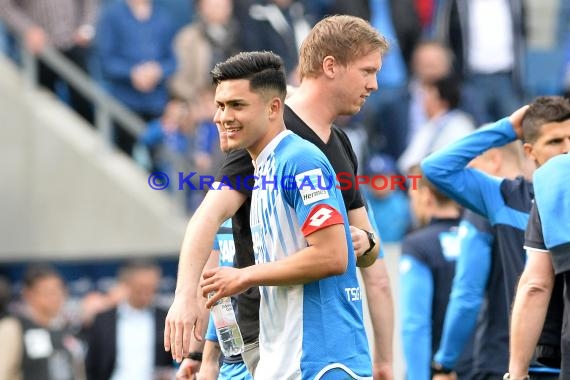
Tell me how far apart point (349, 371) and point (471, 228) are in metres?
2.19

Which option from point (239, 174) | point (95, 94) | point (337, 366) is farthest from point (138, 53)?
point (337, 366)

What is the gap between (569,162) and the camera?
17.7ft

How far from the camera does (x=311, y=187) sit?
483 cm

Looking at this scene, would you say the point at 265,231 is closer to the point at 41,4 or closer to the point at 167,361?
the point at 167,361

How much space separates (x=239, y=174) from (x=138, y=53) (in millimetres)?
8095

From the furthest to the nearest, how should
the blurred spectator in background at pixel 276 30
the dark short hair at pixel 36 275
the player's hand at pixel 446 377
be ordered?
the blurred spectator in background at pixel 276 30, the dark short hair at pixel 36 275, the player's hand at pixel 446 377

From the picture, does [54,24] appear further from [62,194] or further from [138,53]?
[62,194]

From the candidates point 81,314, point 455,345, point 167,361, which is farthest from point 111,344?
point 455,345

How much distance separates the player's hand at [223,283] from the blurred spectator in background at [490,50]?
28.8 feet

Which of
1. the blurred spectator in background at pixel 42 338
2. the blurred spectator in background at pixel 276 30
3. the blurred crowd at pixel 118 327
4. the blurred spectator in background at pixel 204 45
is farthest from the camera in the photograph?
the blurred spectator in background at pixel 276 30

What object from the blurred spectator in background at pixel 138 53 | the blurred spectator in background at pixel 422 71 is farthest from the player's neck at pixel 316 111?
the blurred spectator in background at pixel 138 53

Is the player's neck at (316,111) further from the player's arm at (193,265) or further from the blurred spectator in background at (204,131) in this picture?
the blurred spectator in background at (204,131)

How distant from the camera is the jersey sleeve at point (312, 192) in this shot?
15.8 feet

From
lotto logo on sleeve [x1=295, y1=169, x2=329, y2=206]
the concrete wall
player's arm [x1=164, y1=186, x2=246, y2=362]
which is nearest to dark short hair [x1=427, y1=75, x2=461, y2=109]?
the concrete wall
